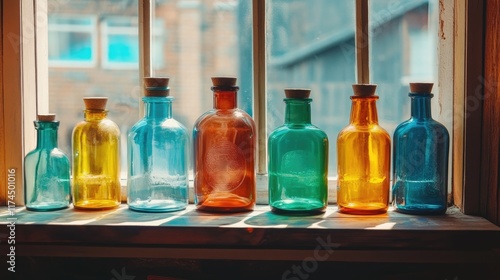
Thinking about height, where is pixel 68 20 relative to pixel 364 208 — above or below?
above

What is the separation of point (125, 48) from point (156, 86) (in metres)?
0.20

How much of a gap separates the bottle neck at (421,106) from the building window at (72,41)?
726 millimetres

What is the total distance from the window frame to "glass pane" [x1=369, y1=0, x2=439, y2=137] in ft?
0.18

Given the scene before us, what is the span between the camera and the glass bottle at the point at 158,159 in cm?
129

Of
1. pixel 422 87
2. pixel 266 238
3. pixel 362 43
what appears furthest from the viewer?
pixel 362 43

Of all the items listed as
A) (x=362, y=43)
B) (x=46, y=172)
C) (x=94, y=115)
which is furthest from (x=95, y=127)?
(x=362, y=43)

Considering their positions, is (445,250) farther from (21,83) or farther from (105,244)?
(21,83)

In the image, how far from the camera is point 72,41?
1.42 metres

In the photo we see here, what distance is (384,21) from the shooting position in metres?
1.37

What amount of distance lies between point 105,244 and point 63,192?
0.73 ft

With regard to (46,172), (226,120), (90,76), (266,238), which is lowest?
(266,238)

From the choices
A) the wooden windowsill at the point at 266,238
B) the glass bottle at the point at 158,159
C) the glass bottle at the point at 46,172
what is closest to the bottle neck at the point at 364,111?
the wooden windowsill at the point at 266,238

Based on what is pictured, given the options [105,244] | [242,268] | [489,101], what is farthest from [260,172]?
[489,101]

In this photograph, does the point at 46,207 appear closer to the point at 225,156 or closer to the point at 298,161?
the point at 225,156
